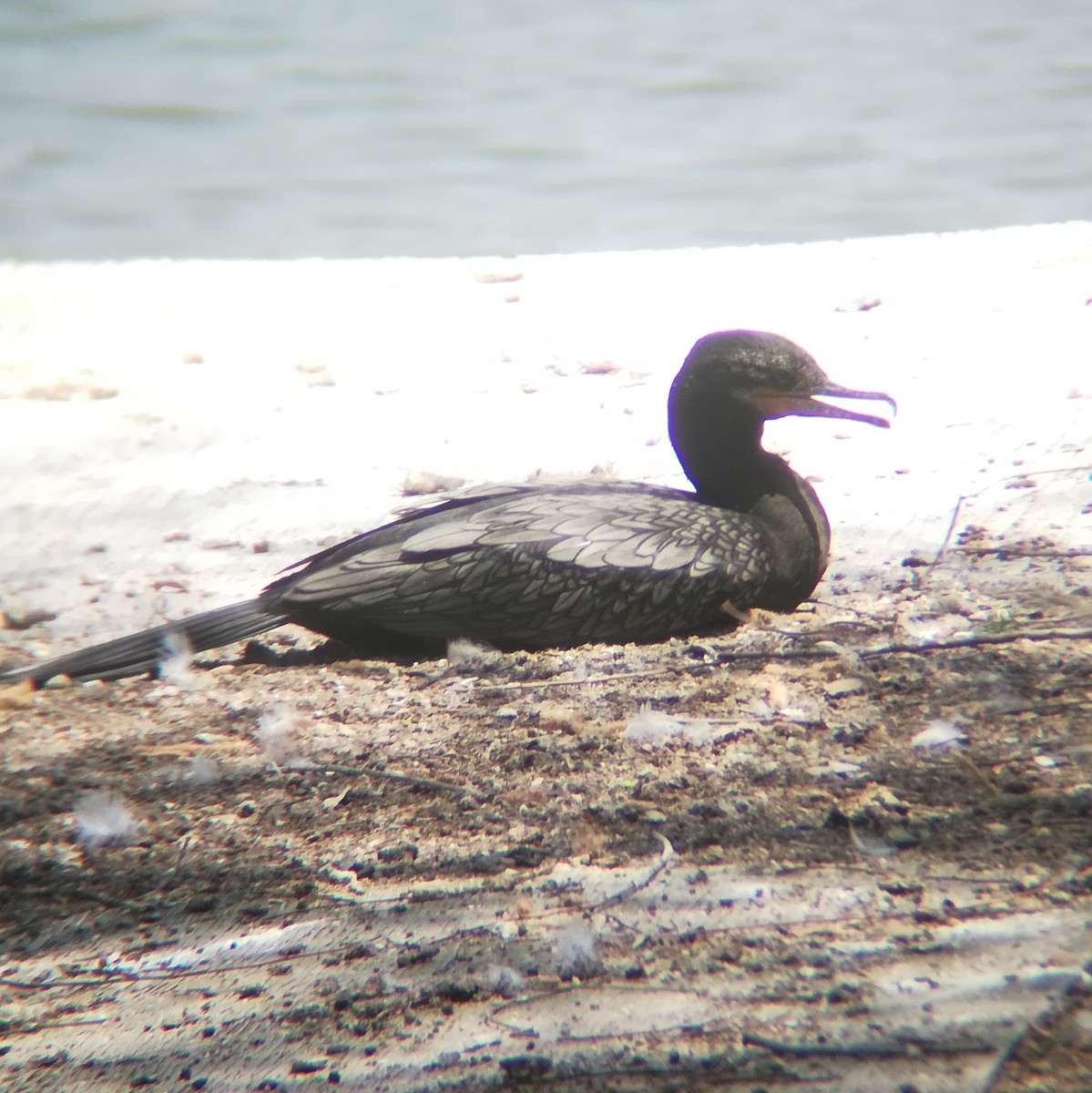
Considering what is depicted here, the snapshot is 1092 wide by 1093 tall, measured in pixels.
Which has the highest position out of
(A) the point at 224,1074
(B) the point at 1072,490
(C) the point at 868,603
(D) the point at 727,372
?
(D) the point at 727,372

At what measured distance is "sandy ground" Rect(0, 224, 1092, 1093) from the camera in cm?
174

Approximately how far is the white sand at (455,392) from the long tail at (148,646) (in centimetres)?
31

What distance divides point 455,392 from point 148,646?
2.00m

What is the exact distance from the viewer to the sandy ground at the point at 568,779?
1.74 m

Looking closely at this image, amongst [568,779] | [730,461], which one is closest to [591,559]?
[730,461]

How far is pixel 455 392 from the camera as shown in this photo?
4.84 meters

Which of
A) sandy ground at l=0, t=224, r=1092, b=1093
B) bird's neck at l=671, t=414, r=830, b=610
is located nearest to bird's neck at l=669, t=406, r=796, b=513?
bird's neck at l=671, t=414, r=830, b=610

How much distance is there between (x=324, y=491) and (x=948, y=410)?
81.7 inches

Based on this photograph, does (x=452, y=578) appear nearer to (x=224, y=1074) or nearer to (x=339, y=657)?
(x=339, y=657)

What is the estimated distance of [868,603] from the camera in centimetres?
313

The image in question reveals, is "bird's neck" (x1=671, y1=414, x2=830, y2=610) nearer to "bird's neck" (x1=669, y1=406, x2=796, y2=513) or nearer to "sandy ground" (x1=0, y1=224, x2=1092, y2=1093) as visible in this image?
"bird's neck" (x1=669, y1=406, x2=796, y2=513)

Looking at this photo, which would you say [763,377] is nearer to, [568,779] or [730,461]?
[730,461]

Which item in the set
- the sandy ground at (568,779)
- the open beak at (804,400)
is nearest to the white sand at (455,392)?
the sandy ground at (568,779)

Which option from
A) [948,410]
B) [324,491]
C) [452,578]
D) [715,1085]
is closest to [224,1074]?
[715,1085]
